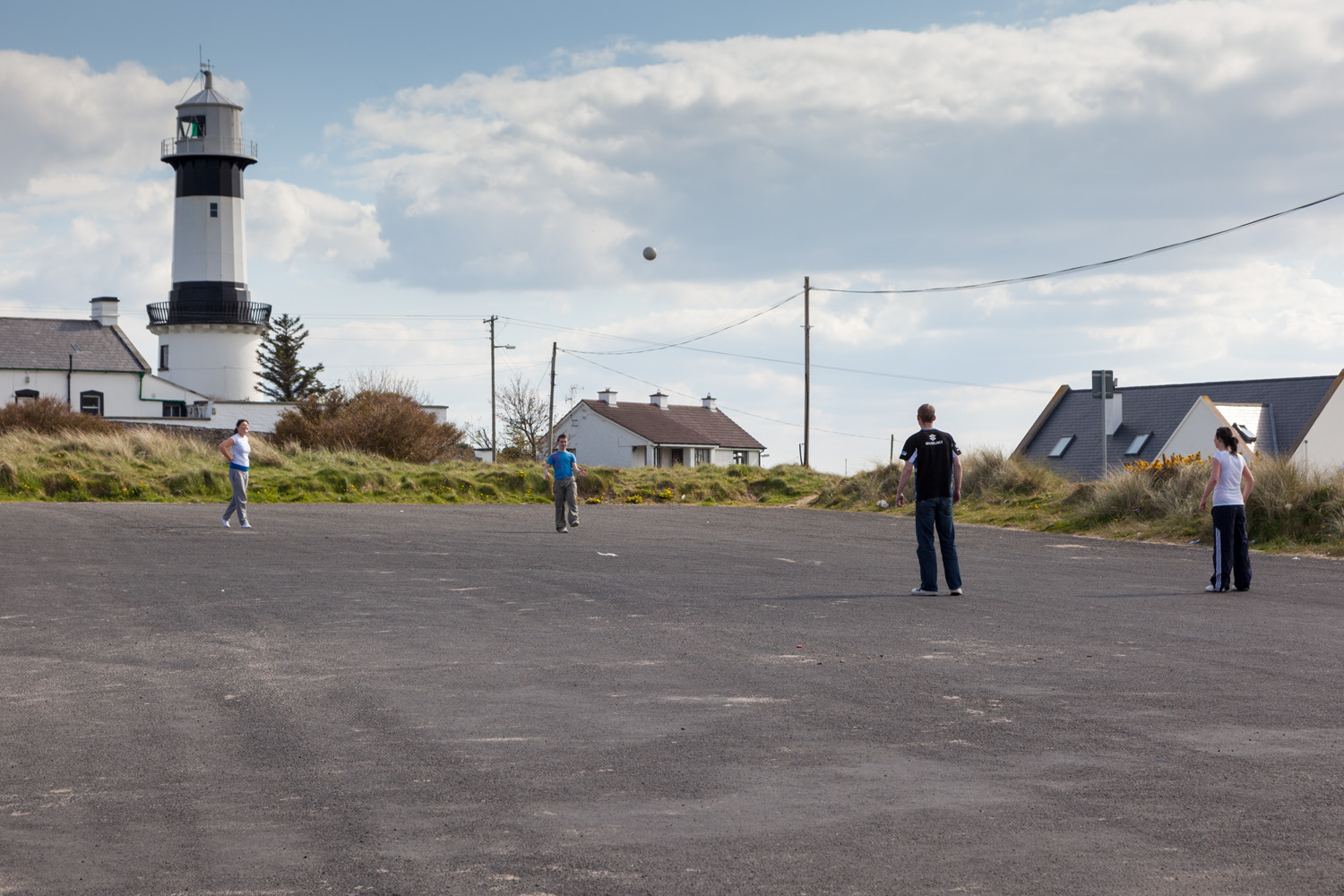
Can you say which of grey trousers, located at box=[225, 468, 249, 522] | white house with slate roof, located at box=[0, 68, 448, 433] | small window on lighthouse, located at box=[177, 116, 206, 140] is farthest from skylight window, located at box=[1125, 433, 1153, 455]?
small window on lighthouse, located at box=[177, 116, 206, 140]

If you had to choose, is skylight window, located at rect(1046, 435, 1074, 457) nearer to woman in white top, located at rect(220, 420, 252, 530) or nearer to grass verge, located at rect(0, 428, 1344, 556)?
grass verge, located at rect(0, 428, 1344, 556)

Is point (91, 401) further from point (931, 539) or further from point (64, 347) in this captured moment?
point (931, 539)

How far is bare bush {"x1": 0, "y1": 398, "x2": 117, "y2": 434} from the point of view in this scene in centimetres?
3888

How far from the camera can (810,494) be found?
1547 inches

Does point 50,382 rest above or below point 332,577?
above

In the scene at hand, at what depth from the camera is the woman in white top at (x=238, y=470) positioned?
21.3m

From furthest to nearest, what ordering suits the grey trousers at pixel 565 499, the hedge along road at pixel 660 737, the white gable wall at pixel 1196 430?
the white gable wall at pixel 1196 430, the grey trousers at pixel 565 499, the hedge along road at pixel 660 737

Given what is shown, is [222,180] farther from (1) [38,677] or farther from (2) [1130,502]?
(1) [38,677]

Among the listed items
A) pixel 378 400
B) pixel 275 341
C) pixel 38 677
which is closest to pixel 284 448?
pixel 378 400

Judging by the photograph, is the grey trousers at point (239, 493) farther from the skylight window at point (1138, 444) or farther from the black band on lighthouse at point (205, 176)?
the skylight window at point (1138, 444)

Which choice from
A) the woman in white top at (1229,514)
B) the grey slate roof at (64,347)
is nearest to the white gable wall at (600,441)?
the grey slate roof at (64,347)

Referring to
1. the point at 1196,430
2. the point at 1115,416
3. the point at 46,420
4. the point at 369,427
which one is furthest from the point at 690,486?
the point at 1115,416

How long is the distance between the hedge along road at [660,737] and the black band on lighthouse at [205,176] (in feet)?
161

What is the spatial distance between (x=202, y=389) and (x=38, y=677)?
59.2m
